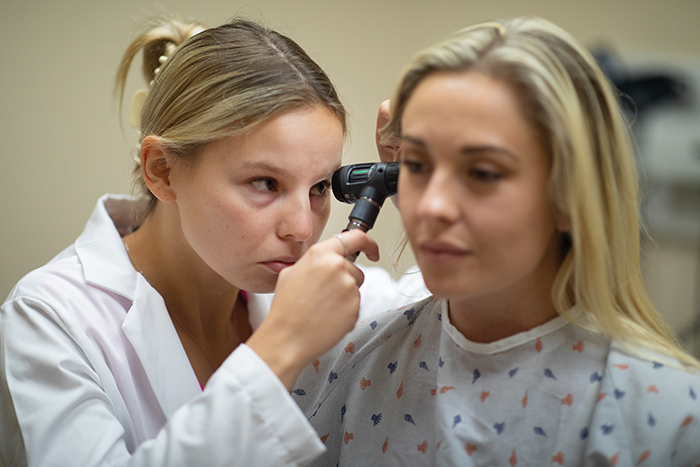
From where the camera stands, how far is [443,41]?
2.58 ft

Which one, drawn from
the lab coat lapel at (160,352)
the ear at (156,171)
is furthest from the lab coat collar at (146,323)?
the ear at (156,171)

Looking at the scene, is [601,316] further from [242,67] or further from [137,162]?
[137,162]

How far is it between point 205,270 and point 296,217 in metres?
0.36

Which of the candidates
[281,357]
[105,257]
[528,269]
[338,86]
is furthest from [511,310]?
[338,86]

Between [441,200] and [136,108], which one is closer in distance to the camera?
[441,200]

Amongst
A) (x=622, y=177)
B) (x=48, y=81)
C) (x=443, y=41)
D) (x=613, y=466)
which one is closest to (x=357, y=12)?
(x=48, y=81)

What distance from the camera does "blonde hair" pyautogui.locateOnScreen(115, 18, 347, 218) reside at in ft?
3.18

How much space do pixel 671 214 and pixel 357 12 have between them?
147 centimetres

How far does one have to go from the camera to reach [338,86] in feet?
6.89

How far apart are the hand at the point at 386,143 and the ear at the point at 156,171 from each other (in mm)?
398

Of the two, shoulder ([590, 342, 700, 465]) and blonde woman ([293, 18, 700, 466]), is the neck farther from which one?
shoulder ([590, 342, 700, 465])

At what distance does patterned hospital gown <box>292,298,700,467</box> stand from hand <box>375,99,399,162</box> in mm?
276

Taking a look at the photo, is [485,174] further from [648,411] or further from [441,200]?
[648,411]

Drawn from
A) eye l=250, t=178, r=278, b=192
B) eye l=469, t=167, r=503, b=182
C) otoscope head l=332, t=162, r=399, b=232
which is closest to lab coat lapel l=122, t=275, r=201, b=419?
eye l=250, t=178, r=278, b=192
